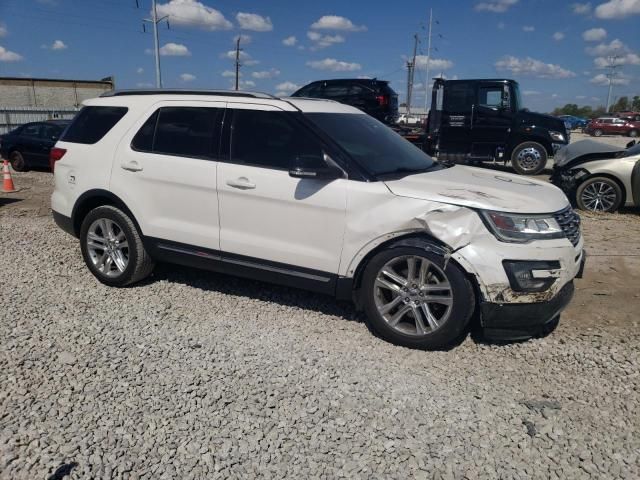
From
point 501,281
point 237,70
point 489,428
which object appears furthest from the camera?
point 237,70

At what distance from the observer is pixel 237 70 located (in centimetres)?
5478

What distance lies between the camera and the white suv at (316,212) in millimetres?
3469

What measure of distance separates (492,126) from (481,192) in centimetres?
1053

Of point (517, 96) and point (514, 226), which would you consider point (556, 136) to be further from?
point (514, 226)

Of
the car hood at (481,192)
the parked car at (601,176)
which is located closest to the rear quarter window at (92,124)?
the car hood at (481,192)

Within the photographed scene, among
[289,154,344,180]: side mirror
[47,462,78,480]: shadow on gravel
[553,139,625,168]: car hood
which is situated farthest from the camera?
[553,139,625,168]: car hood

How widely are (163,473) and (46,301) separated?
2707 millimetres

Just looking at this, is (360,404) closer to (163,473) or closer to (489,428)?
(489,428)

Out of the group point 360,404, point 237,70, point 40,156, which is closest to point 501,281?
point 360,404

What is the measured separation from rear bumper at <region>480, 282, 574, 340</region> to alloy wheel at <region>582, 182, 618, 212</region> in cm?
566

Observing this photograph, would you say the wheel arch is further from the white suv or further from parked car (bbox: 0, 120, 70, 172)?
parked car (bbox: 0, 120, 70, 172)

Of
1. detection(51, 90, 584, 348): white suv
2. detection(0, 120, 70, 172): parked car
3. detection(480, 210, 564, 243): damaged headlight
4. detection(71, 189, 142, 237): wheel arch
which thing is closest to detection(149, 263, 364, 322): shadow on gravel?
detection(51, 90, 584, 348): white suv

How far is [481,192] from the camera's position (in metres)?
3.66

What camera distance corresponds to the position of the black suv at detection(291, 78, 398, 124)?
1523 cm
